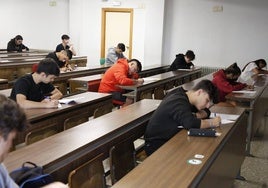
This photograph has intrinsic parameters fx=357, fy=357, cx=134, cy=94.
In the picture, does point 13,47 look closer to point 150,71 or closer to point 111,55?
point 111,55

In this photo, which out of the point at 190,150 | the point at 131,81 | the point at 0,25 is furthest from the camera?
the point at 0,25

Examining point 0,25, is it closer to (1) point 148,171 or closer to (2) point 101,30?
(2) point 101,30

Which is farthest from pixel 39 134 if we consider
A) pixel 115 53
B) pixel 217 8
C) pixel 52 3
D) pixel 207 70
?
pixel 52 3

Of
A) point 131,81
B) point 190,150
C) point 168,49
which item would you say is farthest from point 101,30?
point 190,150

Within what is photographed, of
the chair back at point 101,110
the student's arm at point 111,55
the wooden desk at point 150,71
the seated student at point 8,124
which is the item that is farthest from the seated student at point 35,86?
the student's arm at point 111,55

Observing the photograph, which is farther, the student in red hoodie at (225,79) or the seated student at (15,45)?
the seated student at (15,45)

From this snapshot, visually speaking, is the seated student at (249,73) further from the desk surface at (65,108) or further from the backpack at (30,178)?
the backpack at (30,178)

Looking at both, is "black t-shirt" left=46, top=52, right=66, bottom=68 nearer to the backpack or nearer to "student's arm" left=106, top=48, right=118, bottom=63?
"student's arm" left=106, top=48, right=118, bottom=63

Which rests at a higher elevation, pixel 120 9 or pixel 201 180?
pixel 120 9

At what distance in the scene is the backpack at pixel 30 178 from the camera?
151 centimetres

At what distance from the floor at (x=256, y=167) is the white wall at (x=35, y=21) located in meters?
7.61

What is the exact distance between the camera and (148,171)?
1.93 meters

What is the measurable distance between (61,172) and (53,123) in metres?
1.35

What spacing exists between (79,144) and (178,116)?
0.82 meters
